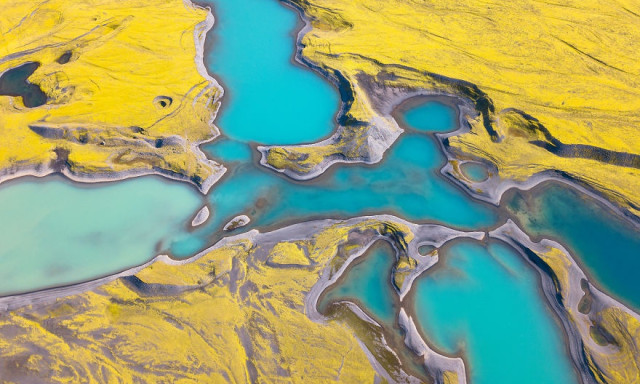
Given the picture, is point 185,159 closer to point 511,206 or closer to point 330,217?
point 330,217

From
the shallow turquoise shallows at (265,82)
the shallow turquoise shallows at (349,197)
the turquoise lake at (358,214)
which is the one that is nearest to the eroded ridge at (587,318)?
the turquoise lake at (358,214)

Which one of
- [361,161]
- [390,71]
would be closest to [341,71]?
[390,71]

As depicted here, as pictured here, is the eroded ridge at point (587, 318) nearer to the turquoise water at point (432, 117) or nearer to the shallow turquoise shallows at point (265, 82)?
the turquoise water at point (432, 117)

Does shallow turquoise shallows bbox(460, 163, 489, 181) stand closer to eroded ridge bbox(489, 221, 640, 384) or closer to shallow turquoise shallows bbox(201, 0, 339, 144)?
eroded ridge bbox(489, 221, 640, 384)

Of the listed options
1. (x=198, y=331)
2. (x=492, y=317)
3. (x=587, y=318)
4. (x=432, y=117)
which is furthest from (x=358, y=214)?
(x=587, y=318)

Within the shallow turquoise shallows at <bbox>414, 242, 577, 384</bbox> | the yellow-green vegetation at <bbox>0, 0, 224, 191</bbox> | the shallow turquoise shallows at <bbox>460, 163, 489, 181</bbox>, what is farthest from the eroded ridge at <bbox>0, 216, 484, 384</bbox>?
the yellow-green vegetation at <bbox>0, 0, 224, 191</bbox>

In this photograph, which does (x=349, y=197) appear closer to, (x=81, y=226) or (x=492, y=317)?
(x=492, y=317)

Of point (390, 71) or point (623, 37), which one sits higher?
point (623, 37)

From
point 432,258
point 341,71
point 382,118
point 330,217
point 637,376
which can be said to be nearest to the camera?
point 637,376
